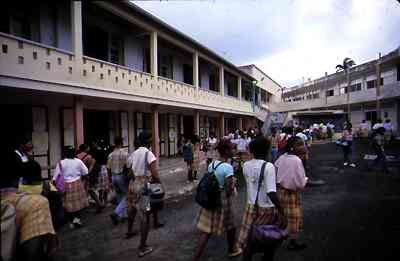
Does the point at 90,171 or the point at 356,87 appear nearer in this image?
the point at 90,171

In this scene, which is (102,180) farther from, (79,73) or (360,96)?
(360,96)

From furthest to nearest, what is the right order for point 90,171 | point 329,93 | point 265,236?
point 329,93 → point 90,171 → point 265,236

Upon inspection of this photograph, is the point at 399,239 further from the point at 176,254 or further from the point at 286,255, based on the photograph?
the point at 176,254

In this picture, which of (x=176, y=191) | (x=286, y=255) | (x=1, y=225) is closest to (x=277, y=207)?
(x=286, y=255)

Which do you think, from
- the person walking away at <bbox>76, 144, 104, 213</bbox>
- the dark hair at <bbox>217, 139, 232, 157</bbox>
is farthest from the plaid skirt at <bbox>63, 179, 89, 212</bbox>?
the dark hair at <bbox>217, 139, 232, 157</bbox>

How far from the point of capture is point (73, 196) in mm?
4742

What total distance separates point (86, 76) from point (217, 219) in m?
5.96

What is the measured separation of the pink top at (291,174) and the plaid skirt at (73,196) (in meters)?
3.50

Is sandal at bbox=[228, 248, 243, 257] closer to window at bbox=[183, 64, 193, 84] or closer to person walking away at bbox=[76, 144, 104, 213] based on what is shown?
person walking away at bbox=[76, 144, 104, 213]

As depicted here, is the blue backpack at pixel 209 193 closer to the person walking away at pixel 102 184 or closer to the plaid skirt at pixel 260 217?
the plaid skirt at pixel 260 217

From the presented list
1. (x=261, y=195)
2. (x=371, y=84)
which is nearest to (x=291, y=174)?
(x=261, y=195)

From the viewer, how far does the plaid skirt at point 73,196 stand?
185 inches

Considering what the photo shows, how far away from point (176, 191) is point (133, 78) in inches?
167

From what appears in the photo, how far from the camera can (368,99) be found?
24062 millimetres
